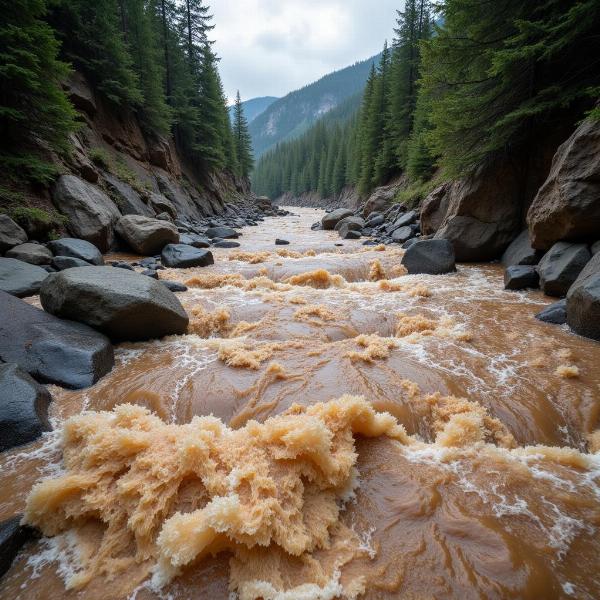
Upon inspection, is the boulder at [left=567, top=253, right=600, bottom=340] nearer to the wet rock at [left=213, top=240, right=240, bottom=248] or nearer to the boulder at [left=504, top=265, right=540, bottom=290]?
the boulder at [left=504, top=265, right=540, bottom=290]

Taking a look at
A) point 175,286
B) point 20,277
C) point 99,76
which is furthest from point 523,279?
point 99,76

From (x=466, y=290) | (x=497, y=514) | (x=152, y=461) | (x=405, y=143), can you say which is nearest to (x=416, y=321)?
(x=466, y=290)

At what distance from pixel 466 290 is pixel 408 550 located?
709 cm

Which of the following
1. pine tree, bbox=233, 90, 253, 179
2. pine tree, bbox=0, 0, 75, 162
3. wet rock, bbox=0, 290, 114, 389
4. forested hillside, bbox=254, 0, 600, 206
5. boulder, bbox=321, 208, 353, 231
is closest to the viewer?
wet rock, bbox=0, 290, 114, 389

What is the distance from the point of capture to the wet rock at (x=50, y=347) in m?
4.09

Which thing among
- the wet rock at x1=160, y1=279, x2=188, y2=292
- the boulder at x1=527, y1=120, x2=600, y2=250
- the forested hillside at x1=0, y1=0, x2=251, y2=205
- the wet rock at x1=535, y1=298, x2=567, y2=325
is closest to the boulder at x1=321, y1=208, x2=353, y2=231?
the forested hillside at x1=0, y1=0, x2=251, y2=205

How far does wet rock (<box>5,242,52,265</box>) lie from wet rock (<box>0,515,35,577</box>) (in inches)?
283

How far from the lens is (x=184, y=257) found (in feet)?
34.9

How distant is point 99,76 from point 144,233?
12341mm

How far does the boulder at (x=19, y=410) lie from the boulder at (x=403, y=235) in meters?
14.1

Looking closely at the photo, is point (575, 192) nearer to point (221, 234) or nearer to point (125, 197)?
point (221, 234)

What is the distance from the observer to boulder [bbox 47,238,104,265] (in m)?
8.47

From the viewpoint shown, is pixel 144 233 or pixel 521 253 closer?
pixel 521 253

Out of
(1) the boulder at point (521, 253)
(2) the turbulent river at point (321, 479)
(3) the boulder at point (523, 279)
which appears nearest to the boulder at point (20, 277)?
(2) the turbulent river at point (321, 479)
